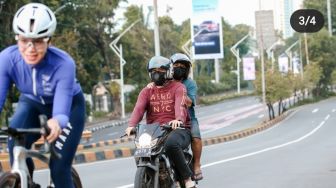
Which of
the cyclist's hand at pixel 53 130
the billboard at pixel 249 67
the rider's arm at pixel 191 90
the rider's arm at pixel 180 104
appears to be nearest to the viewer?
the cyclist's hand at pixel 53 130

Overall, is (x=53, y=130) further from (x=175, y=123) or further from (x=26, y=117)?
(x=175, y=123)

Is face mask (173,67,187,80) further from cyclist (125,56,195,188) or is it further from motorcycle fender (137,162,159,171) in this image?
motorcycle fender (137,162,159,171)

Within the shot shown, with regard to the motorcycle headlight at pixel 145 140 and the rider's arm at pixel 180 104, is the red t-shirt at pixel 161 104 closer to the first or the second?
the rider's arm at pixel 180 104

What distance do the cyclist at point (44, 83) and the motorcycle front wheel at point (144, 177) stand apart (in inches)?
71.1

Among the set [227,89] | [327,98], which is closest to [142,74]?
[327,98]

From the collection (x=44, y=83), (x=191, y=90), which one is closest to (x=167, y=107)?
(x=191, y=90)

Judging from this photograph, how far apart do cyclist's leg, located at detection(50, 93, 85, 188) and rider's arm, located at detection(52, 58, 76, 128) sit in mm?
352

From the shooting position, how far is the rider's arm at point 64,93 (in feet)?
13.1

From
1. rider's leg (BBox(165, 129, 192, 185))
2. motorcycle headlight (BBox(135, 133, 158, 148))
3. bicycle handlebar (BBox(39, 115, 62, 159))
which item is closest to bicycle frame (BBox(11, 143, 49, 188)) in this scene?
bicycle handlebar (BBox(39, 115, 62, 159))

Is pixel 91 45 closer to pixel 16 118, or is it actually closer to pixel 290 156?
pixel 290 156

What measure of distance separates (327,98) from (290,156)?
6163 centimetres

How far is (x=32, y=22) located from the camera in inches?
155

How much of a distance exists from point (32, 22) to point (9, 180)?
3.07ft

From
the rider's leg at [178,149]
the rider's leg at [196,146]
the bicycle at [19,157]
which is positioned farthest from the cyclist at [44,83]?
the rider's leg at [196,146]
